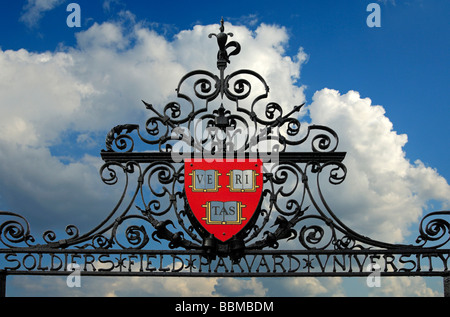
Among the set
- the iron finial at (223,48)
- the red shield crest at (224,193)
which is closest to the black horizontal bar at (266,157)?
the red shield crest at (224,193)

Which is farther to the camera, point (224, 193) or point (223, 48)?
point (223, 48)

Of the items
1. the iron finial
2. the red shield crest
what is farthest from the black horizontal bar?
the iron finial

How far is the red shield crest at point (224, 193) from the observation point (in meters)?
8.49

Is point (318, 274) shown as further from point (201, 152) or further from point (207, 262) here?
point (201, 152)

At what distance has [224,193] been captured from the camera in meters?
8.59

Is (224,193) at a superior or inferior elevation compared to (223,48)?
inferior

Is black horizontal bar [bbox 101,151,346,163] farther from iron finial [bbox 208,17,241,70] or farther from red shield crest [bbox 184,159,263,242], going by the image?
iron finial [bbox 208,17,241,70]

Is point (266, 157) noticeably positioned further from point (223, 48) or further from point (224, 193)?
point (223, 48)

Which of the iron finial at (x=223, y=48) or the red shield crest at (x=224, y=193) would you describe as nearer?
the red shield crest at (x=224, y=193)

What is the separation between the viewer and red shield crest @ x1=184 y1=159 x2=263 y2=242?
8.49 metres

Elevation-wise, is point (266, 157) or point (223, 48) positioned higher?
point (223, 48)

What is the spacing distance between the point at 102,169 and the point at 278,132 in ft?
9.42

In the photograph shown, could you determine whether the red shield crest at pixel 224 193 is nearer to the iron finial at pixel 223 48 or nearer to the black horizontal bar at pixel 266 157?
the black horizontal bar at pixel 266 157

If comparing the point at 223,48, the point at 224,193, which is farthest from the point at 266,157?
the point at 223,48
